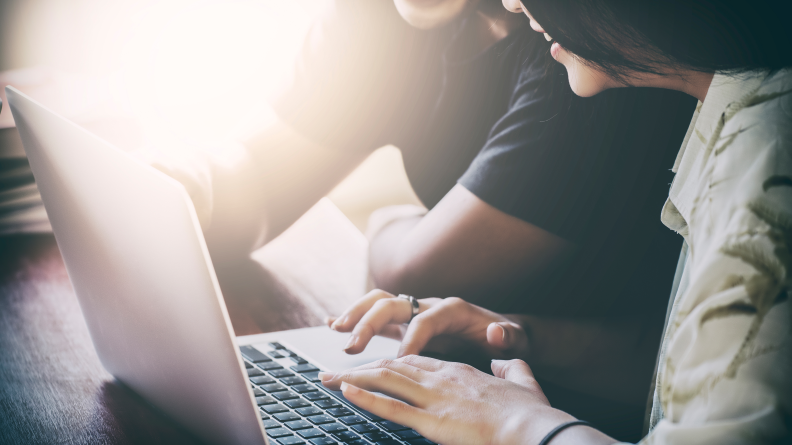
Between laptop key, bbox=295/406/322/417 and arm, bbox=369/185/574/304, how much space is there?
62 centimetres

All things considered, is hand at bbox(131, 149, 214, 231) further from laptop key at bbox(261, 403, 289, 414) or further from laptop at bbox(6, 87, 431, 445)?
laptop key at bbox(261, 403, 289, 414)

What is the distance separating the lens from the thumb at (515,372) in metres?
0.61

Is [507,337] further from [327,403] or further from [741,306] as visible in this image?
[741,306]

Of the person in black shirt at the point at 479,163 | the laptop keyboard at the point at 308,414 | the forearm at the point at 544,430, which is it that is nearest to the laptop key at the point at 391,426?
the laptop keyboard at the point at 308,414

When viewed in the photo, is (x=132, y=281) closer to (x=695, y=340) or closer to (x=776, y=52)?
(x=695, y=340)

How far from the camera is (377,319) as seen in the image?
2.57ft

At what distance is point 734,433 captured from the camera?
0.34 meters

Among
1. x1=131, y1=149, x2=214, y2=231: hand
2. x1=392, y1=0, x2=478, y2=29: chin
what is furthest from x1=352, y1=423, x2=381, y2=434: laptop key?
x1=392, y1=0, x2=478, y2=29: chin

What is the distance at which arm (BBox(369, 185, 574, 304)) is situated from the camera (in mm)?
1128

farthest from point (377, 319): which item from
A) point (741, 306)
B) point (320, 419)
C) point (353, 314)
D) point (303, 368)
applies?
point (741, 306)

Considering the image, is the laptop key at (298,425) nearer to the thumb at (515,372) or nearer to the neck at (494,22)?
the thumb at (515,372)

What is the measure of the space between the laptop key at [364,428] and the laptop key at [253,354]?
0.20 m

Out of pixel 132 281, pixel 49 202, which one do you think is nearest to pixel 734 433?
pixel 132 281

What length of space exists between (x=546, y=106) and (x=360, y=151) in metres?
0.40
